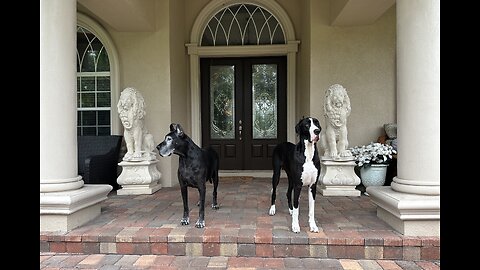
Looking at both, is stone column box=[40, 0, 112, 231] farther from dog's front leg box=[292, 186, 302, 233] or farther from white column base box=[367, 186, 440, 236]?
white column base box=[367, 186, 440, 236]

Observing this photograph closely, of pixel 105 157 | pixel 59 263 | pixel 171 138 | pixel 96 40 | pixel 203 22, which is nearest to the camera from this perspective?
pixel 59 263

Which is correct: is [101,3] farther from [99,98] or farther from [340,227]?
[340,227]

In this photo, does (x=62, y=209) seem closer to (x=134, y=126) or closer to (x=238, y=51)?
(x=134, y=126)

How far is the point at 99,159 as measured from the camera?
188 inches

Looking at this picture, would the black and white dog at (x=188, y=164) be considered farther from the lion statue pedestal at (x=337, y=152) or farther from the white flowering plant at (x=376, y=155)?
the white flowering plant at (x=376, y=155)

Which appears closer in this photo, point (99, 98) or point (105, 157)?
point (105, 157)

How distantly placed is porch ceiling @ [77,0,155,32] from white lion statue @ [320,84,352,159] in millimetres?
2807

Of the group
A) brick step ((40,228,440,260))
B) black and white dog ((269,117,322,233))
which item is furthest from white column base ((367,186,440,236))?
black and white dog ((269,117,322,233))

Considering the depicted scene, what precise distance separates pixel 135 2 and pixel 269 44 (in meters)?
2.69

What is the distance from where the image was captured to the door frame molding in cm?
643

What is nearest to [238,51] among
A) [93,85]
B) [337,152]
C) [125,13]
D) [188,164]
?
[125,13]

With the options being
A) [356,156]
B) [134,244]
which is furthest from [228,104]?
[134,244]

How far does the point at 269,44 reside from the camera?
6.53 meters

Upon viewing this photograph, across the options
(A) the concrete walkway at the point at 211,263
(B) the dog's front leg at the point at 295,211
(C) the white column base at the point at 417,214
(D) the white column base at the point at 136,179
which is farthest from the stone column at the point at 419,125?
(D) the white column base at the point at 136,179
